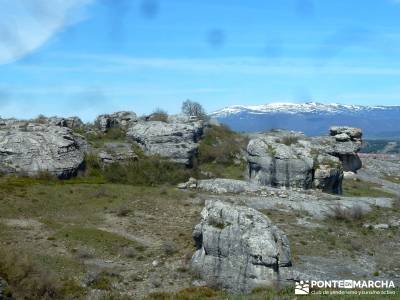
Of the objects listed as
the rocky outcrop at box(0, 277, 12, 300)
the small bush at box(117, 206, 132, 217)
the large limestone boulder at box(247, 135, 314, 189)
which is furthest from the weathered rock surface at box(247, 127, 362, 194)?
the rocky outcrop at box(0, 277, 12, 300)

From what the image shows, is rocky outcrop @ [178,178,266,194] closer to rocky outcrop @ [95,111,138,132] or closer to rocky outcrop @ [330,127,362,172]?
rocky outcrop @ [95,111,138,132]

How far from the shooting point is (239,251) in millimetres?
24516

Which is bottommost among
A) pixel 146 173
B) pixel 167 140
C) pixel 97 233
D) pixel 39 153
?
pixel 97 233

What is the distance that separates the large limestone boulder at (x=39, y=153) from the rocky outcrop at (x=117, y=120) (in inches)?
463

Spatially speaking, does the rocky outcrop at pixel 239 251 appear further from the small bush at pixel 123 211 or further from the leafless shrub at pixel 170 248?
the small bush at pixel 123 211

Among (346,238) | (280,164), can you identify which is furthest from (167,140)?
(346,238)

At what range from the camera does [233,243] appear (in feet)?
81.8

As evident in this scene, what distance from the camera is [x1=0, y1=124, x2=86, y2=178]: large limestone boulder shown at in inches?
1794

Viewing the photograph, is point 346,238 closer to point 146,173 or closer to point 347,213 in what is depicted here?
point 347,213

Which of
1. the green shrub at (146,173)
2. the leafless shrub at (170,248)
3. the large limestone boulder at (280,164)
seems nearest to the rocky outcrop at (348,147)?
the large limestone boulder at (280,164)

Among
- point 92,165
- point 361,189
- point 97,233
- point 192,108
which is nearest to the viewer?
point 97,233

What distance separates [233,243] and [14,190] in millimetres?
21363

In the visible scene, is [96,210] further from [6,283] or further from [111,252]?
[6,283]

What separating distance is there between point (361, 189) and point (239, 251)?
35.2 meters
